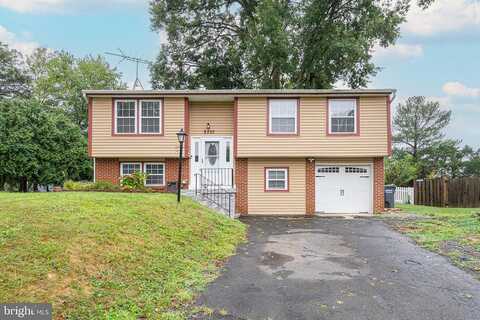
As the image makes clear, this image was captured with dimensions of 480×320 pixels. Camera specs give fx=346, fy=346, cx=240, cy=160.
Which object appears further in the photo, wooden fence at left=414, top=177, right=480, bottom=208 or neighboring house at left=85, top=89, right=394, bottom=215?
wooden fence at left=414, top=177, right=480, bottom=208

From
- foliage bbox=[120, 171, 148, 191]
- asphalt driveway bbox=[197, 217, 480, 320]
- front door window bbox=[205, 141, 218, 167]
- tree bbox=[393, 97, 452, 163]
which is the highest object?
tree bbox=[393, 97, 452, 163]

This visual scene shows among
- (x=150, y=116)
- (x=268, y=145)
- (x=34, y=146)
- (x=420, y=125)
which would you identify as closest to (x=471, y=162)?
(x=420, y=125)

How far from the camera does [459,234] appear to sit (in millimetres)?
9672

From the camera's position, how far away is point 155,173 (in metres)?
15.2

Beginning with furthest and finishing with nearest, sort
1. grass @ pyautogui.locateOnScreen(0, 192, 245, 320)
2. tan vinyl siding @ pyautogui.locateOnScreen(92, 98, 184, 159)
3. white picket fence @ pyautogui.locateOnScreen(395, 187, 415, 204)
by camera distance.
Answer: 1. white picket fence @ pyautogui.locateOnScreen(395, 187, 415, 204)
2. tan vinyl siding @ pyautogui.locateOnScreen(92, 98, 184, 159)
3. grass @ pyautogui.locateOnScreen(0, 192, 245, 320)

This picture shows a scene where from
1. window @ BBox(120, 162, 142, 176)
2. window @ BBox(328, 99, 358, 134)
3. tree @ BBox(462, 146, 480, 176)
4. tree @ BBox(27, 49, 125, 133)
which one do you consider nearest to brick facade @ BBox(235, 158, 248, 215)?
window @ BBox(328, 99, 358, 134)

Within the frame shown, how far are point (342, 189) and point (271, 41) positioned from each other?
32.2 feet

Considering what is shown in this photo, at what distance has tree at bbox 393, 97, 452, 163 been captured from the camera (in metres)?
47.6

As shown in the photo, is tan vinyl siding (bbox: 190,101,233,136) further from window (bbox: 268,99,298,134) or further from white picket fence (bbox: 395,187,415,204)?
white picket fence (bbox: 395,187,415,204)

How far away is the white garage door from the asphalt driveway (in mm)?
6126

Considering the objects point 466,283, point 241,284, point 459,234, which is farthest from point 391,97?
point 241,284

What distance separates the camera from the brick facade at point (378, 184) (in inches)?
595

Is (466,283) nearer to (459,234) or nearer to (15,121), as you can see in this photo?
(459,234)

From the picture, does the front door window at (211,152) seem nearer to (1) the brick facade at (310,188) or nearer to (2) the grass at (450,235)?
(1) the brick facade at (310,188)
